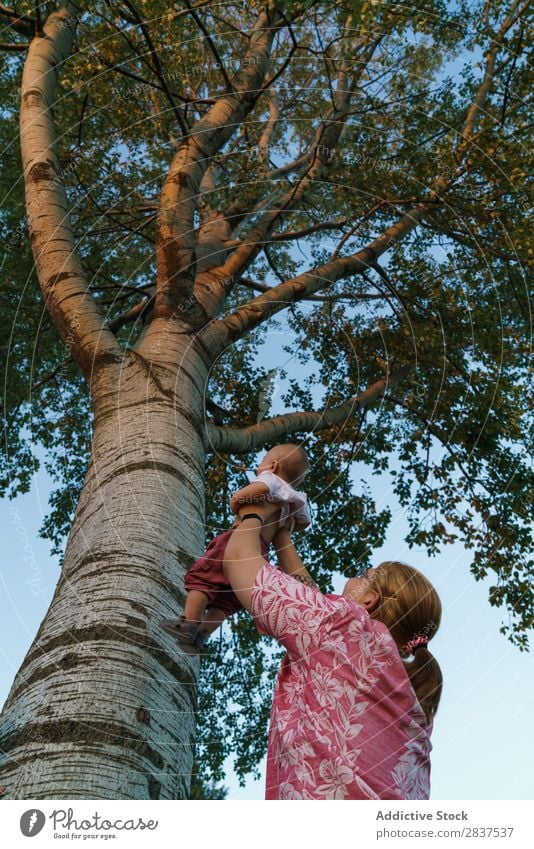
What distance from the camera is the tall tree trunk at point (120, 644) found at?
6.77 feet

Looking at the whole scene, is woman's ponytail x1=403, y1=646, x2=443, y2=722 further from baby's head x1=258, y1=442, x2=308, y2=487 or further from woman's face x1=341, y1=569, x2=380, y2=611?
baby's head x1=258, y1=442, x2=308, y2=487

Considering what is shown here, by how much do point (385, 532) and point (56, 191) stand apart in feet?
17.1

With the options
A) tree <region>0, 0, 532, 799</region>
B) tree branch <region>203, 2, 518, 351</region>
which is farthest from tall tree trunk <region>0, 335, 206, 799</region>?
tree branch <region>203, 2, 518, 351</region>

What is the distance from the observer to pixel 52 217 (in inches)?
192

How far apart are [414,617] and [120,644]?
45.2 inches

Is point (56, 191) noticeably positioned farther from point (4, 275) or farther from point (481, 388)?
point (481, 388)

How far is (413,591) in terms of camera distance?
199cm

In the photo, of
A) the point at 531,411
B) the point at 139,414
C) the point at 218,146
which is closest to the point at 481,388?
the point at 531,411

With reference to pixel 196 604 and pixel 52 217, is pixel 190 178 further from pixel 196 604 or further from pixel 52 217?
pixel 196 604

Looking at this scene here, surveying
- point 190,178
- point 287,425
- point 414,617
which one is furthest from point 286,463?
point 190,178

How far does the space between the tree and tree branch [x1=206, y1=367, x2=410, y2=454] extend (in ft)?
0.13

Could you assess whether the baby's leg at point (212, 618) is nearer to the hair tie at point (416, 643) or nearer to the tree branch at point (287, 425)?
the hair tie at point (416, 643)

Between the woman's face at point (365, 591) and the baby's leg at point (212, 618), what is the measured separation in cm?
67
